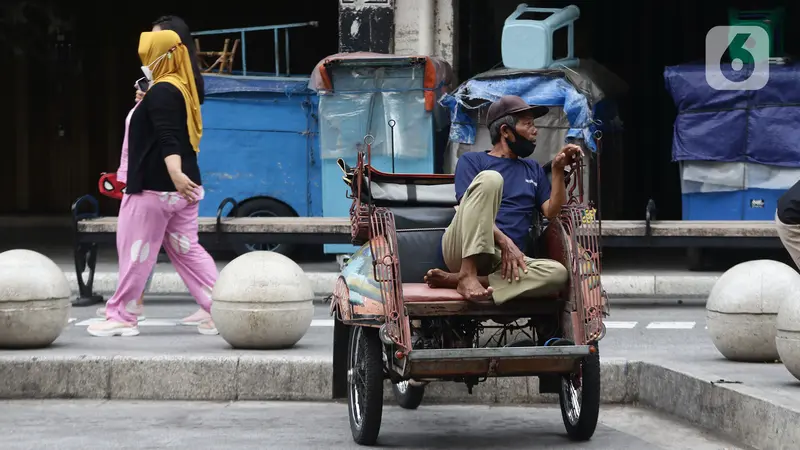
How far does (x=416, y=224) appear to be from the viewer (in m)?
6.93

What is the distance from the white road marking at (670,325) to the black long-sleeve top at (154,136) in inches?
150

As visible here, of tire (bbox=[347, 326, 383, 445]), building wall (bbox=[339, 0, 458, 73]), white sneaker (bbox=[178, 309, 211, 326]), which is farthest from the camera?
building wall (bbox=[339, 0, 458, 73])

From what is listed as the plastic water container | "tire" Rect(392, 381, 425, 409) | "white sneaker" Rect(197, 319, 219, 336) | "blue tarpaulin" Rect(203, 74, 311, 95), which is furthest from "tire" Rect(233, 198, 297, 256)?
"tire" Rect(392, 381, 425, 409)

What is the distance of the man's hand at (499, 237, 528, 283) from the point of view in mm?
6320

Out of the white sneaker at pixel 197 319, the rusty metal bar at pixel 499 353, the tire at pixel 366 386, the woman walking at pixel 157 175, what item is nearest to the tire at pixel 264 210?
the white sneaker at pixel 197 319

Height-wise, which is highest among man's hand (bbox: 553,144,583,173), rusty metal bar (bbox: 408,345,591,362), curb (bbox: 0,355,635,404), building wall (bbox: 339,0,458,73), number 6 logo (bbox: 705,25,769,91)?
building wall (bbox: 339,0,458,73)

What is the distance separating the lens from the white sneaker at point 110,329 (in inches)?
357

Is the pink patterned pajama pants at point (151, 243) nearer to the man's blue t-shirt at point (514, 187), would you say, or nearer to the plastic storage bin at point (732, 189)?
the man's blue t-shirt at point (514, 187)

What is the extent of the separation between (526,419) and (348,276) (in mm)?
1350

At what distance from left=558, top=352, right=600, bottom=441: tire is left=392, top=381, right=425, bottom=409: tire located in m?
0.85

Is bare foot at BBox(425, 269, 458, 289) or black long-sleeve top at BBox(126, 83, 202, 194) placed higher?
black long-sleeve top at BBox(126, 83, 202, 194)

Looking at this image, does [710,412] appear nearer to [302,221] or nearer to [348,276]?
[348,276]

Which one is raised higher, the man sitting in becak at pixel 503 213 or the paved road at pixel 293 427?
the man sitting in becak at pixel 503 213

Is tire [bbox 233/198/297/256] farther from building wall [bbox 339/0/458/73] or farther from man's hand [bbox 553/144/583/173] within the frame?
man's hand [bbox 553/144/583/173]
